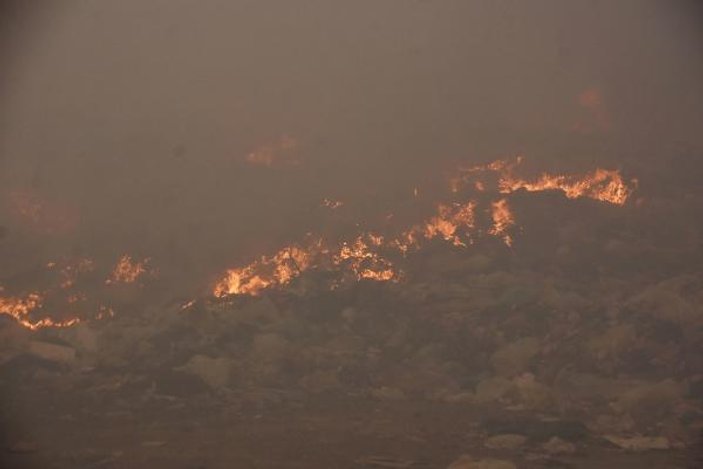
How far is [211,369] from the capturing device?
655cm

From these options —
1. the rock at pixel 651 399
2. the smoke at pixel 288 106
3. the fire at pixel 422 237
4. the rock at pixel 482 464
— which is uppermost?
the smoke at pixel 288 106

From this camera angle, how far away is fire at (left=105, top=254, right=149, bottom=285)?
396 inches

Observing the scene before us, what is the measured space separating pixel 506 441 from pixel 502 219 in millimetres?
6348

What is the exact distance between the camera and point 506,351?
6727mm

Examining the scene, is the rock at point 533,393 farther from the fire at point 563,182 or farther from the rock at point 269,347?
the fire at point 563,182

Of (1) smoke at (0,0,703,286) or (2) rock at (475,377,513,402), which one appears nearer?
(2) rock at (475,377,513,402)

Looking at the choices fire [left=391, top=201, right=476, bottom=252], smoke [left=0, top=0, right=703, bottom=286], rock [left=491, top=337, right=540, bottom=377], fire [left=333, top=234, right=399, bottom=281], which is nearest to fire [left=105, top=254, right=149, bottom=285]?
smoke [left=0, top=0, right=703, bottom=286]

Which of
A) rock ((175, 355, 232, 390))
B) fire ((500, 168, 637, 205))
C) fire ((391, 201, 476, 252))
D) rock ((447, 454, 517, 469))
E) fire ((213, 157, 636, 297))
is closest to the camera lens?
rock ((447, 454, 517, 469))

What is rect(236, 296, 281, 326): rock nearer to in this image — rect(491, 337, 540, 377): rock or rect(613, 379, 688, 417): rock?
rect(491, 337, 540, 377): rock

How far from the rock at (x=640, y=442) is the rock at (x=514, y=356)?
5.19 ft

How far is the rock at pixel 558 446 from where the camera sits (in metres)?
4.77

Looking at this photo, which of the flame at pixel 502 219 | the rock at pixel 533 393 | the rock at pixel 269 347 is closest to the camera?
the rock at pixel 533 393

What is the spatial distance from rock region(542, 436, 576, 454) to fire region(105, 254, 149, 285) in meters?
7.44

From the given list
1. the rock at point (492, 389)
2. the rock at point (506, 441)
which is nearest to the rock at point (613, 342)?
the rock at point (492, 389)
